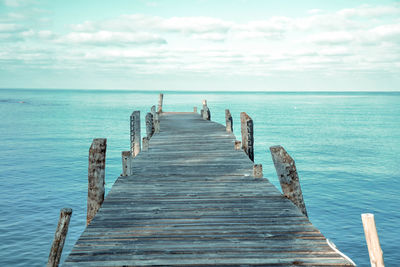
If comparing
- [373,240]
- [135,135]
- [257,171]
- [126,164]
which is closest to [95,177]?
[126,164]

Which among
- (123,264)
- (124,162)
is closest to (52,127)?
(124,162)

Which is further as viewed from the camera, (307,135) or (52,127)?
(52,127)

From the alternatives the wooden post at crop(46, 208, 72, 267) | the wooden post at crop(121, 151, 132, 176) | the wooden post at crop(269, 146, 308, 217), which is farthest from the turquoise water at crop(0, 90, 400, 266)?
the wooden post at crop(269, 146, 308, 217)

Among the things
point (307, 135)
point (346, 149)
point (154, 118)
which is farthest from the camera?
point (307, 135)

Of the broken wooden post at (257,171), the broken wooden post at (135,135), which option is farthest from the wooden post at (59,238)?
the broken wooden post at (135,135)

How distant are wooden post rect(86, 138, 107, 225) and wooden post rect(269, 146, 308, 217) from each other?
12.6ft

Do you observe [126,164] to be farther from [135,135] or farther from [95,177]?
[135,135]

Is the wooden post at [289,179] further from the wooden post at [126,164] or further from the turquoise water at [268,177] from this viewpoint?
the turquoise water at [268,177]

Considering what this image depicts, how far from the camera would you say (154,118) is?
20453mm

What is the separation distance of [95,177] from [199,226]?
298 centimetres

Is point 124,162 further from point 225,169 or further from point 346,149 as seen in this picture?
point 346,149

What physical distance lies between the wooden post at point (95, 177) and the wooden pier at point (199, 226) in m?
0.27

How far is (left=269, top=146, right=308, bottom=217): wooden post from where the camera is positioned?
7.25m

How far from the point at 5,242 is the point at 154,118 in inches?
391
